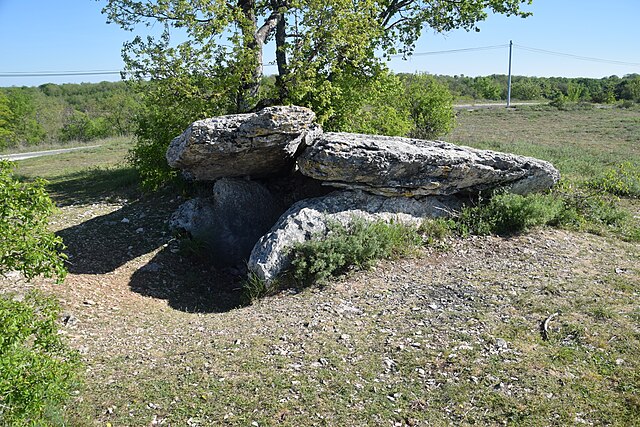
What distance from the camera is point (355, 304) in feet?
23.1

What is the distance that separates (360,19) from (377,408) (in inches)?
357

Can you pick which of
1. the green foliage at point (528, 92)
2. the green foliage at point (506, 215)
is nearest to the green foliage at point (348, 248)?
the green foliage at point (506, 215)

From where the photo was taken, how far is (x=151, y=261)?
29.2 ft

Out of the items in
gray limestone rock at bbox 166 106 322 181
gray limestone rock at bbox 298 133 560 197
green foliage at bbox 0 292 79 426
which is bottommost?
green foliage at bbox 0 292 79 426

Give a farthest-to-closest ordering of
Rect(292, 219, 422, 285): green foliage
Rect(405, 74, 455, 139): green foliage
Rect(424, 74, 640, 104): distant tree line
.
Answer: Rect(424, 74, 640, 104): distant tree line, Rect(405, 74, 455, 139): green foliage, Rect(292, 219, 422, 285): green foliage

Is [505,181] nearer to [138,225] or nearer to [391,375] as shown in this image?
[391,375]

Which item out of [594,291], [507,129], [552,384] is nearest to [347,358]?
[552,384]

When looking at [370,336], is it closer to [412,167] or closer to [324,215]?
[324,215]

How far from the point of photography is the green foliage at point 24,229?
12.0 ft

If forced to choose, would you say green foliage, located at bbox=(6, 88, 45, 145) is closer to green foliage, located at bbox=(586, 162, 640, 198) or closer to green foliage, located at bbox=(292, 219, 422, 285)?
green foliage, located at bbox=(292, 219, 422, 285)

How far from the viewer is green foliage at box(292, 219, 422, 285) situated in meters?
7.75

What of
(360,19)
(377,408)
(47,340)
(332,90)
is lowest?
(377,408)

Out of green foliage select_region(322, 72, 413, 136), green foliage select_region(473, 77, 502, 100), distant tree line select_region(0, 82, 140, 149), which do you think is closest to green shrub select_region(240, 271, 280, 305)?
green foliage select_region(322, 72, 413, 136)

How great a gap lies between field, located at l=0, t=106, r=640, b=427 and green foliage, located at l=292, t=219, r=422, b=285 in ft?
0.77
